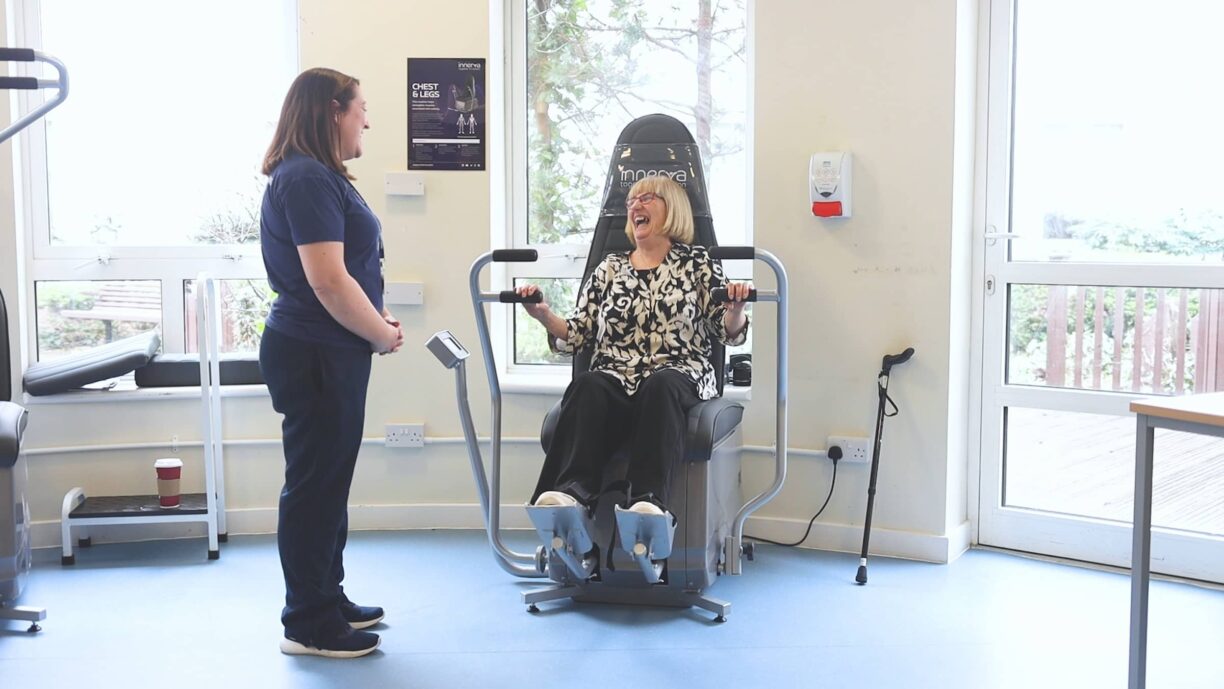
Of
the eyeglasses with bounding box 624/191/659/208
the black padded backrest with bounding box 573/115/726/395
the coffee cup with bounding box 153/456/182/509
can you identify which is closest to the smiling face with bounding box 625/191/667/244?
the eyeglasses with bounding box 624/191/659/208

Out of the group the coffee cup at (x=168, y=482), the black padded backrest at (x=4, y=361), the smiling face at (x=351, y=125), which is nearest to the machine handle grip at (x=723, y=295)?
the smiling face at (x=351, y=125)

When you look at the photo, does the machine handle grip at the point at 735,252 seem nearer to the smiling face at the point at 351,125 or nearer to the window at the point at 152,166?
the smiling face at the point at 351,125

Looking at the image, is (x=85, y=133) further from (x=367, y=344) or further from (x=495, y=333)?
(x=367, y=344)

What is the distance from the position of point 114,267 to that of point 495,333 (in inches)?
55.1

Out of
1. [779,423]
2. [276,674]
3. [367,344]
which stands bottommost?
[276,674]

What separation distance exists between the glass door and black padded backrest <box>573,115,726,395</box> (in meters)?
1.00

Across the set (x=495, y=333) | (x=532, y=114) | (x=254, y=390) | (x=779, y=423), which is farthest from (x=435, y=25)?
(x=779, y=423)

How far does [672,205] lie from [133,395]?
2.03 metres

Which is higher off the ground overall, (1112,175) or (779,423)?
(1112,175)

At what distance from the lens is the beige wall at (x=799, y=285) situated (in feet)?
11.8

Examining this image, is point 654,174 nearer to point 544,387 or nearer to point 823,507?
point 544,387

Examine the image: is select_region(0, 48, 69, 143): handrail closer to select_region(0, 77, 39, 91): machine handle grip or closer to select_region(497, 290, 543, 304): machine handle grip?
select_region(0, 77, 39, 91): machine handle grip

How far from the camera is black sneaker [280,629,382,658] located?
2789 mm

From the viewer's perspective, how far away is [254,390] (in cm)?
401
